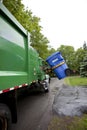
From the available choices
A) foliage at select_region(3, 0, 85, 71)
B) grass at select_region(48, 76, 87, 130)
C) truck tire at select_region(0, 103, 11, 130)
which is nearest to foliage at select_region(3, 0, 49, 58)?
foliage at select_region(3, 0, 85, 71)

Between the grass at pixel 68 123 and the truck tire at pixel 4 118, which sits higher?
the truck tire at pixel 4 118

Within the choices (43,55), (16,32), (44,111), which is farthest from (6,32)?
(43,55)

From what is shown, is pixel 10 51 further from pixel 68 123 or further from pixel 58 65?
pixel 58 65

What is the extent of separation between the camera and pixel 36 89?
13.2m

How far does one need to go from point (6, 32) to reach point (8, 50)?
1.21 feet

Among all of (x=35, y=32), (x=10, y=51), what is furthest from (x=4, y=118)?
(x=35, y=32)

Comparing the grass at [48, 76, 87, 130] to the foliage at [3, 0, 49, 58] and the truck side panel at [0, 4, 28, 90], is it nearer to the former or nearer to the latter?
the truck side panel at [0, 4, 28, 90]

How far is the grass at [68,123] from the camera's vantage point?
5.64 metres

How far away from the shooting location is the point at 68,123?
6047 mm

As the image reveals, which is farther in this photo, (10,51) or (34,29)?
(34,29)

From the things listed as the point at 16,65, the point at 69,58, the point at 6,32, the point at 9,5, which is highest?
the point at 69,58

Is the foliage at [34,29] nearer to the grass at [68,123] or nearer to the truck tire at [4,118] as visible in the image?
the grass at [68,123]

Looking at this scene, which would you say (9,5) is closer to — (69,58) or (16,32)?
(16,32)

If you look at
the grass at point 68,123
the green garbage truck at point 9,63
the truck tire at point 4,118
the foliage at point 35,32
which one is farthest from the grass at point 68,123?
the foliage at point 35,32
